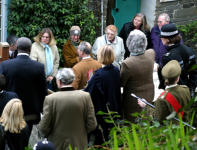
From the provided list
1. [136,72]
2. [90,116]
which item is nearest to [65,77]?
[90,116]

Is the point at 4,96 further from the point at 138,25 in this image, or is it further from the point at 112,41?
the point at 138,25

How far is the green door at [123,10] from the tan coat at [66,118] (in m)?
7.58

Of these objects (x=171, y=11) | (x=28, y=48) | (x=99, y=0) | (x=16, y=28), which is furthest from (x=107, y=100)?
(x=171, y=11)

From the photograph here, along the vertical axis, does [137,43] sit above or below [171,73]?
above

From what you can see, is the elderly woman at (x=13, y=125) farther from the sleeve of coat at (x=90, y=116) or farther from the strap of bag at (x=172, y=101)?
the strap of bag at (x=172, y=101)

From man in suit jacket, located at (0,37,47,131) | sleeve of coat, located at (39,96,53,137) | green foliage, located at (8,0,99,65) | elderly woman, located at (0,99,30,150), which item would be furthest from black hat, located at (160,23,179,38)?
green foliage, located at (8,0,99,65)

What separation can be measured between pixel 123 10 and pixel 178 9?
1.64 m

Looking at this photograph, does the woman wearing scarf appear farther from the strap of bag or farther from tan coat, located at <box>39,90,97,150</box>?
the strap of bag

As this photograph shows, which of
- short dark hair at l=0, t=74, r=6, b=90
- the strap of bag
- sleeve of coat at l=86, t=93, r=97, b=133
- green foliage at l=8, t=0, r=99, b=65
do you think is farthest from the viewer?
green foliage at l=8, t=0, r=99, b=65

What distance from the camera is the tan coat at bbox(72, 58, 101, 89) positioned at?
6.36 metres

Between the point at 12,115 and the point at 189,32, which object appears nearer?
the point at 12,115

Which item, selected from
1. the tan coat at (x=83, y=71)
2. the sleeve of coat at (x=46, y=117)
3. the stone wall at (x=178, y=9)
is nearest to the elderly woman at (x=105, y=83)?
the tan coat at (x=83, y=71)

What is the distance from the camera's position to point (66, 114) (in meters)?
4.95

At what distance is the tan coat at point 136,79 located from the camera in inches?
234
